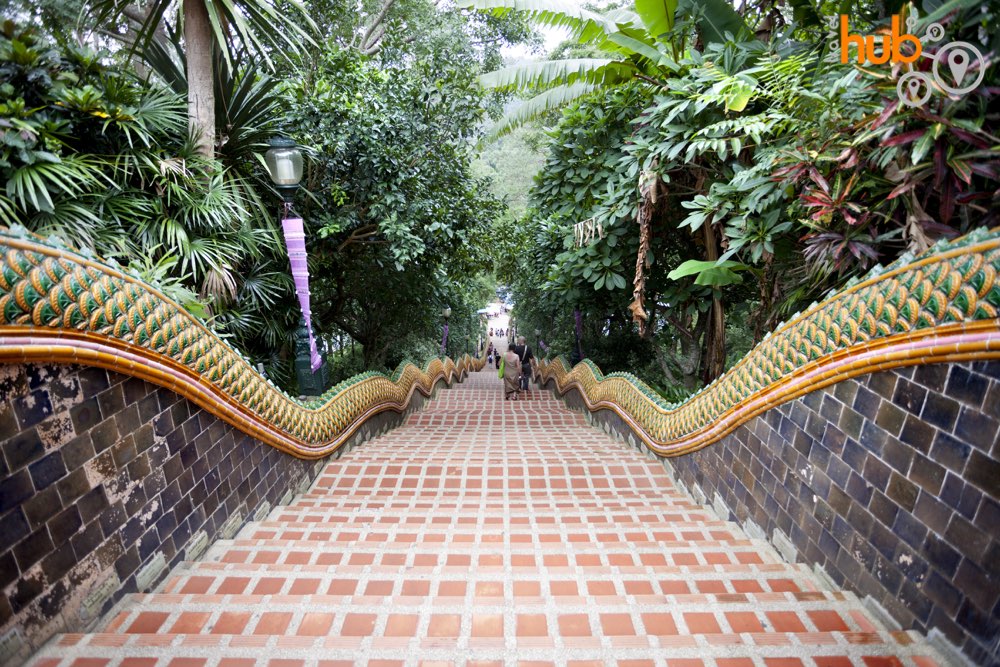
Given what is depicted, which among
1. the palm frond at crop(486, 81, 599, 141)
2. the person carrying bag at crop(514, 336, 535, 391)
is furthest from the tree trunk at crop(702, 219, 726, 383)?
the person carrying bag at crop(514, 336, 535, 391)

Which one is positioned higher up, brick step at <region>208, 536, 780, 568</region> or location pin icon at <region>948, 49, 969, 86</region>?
location pin icon at <region>948, 49, 969, 86</region>

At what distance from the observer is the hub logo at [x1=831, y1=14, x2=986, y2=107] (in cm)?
245

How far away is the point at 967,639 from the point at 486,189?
7.99 m

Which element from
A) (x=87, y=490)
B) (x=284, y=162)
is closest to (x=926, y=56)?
(x=87, y=490)

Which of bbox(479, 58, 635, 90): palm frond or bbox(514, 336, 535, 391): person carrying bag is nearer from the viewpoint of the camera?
bbox(479, 58, 635, 90): palm frond

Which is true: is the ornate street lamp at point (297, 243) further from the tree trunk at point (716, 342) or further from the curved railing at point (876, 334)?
the tree trunk at point (716, 342)

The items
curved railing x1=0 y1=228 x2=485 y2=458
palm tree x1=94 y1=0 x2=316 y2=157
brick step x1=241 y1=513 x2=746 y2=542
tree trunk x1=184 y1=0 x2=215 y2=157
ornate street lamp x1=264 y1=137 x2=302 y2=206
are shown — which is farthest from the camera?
tree trunk x1=184 y1=0 x2=215 y2=157

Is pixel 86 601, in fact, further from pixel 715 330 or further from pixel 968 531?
pixel 715 330

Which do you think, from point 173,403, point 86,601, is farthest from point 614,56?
point 86,601

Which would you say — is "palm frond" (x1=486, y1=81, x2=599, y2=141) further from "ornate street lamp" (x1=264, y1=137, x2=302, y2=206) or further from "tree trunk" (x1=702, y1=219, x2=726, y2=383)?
"ornate street lamp" (x1=264, y1=137, x2=302, y2=206)

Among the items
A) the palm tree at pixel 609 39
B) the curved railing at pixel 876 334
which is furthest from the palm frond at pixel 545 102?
the curved railing at pixel 876 334

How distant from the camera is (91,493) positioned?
2.21 metres

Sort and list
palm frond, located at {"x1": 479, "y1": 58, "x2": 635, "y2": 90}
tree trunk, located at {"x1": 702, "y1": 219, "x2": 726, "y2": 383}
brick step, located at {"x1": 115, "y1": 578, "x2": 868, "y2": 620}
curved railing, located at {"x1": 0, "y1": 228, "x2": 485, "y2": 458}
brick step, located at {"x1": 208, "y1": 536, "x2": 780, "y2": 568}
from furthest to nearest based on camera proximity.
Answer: tree trunk, located at {"x1": 702, "y1": 219, "x2": 726, "y2": 383} → palm frond, located at {"x1": 479, "y1": 58, "x2": 635, "y2": 90} → brick step, located at {"x1": 208, "y1": 536, "x2": 780, "y2": 568} → brick step, located at {"x1": 115, "y1": 578, "x2": 868, "y2": 620} → curved railing, located at {"x1": 0, "y1": 228, "x2": 485, "y2": 458}

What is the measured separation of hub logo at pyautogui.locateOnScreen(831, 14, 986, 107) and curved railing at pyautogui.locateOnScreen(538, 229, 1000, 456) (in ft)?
2.87
